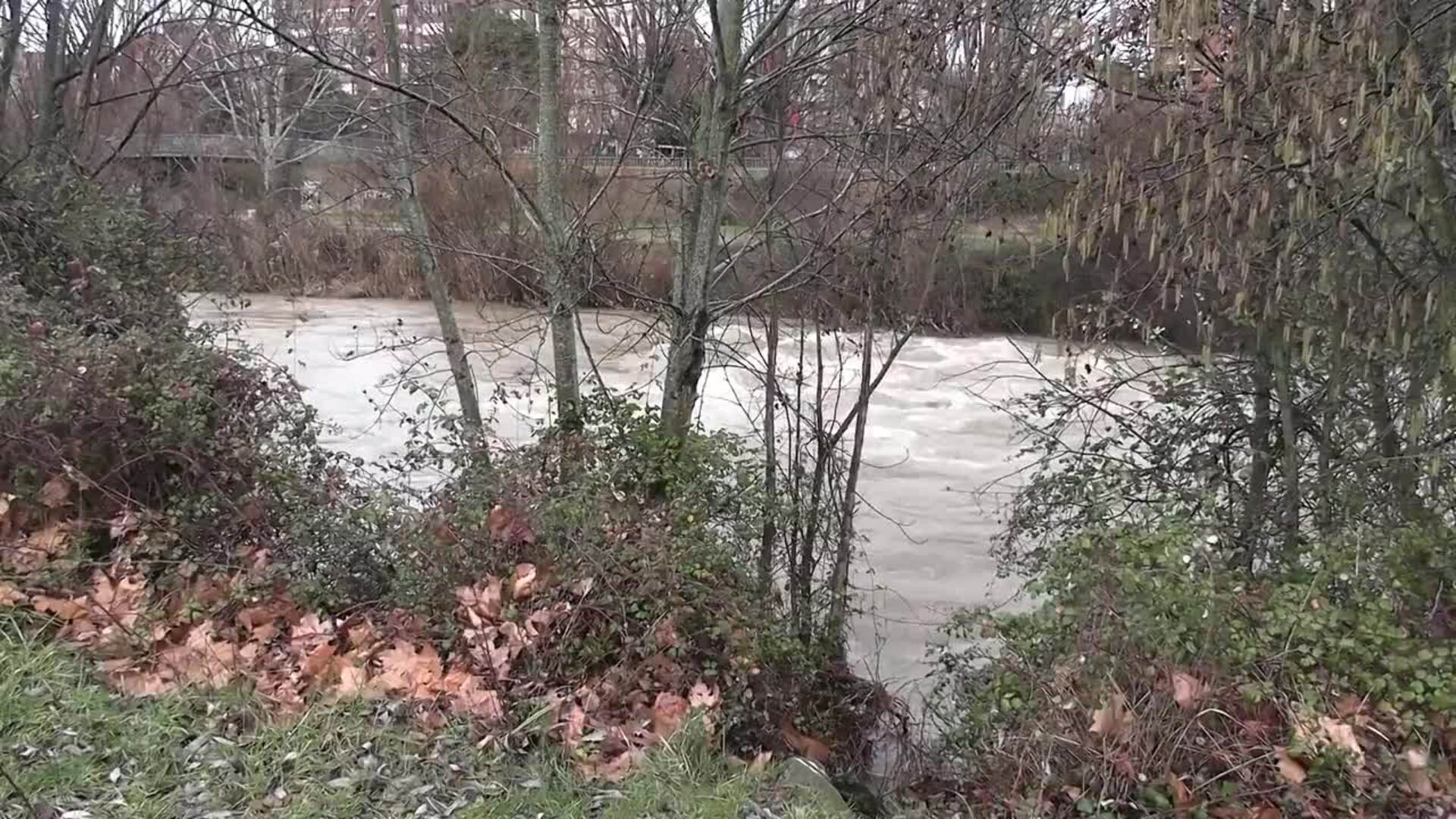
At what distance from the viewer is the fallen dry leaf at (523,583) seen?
4.84m

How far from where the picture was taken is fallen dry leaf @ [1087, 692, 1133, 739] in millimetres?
4098

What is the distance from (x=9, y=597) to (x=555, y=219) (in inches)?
129

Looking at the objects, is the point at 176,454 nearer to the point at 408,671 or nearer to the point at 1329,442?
the point at 408,671

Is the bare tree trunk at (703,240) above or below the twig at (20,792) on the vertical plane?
above

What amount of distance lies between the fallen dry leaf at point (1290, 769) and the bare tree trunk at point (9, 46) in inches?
414

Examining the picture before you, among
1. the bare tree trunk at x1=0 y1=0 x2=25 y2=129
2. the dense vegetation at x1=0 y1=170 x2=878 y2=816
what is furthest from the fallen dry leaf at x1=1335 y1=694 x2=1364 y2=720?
the bare tree trunk at x1=0 y1=0 x2=25 y2=129

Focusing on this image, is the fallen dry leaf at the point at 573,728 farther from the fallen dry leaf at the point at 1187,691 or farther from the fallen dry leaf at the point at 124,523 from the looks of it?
the fallen dry leaf at the point at 124,523

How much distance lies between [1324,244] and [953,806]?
308 cm

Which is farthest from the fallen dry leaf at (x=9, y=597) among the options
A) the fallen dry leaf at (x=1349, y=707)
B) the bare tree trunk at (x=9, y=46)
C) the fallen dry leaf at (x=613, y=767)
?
the bare tree trunk at (x=9, y=46)

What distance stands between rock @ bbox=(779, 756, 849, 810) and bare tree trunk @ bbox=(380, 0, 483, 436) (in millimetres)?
4307

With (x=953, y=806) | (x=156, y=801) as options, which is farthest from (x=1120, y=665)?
(x=156, y=801)

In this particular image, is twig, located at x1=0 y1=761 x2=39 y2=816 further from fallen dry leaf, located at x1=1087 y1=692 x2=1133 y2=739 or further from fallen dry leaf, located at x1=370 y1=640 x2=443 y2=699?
fallen dry leaf, located at x1=1087 y1=692 x2=1133 y2=739

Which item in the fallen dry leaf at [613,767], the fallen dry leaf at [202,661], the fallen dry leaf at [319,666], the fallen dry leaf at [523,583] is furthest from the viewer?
the fallen dry leaf at [523,583]

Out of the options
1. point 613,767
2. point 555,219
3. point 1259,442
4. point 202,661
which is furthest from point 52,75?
point 1259,442
